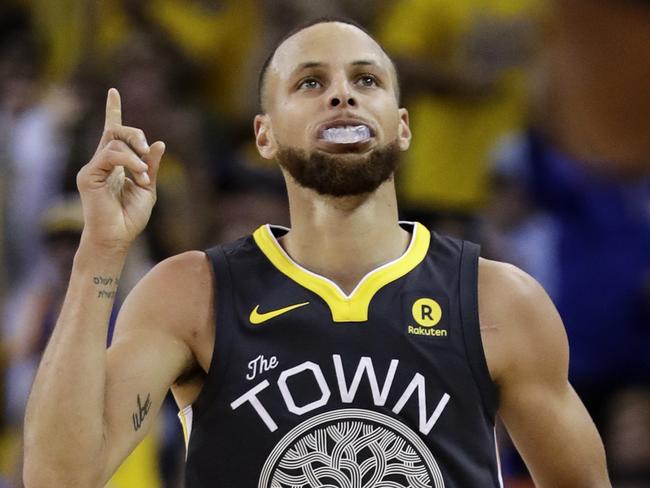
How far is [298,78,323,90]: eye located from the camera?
9.97ft

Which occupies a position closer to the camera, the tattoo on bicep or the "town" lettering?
the tattoo on bicep

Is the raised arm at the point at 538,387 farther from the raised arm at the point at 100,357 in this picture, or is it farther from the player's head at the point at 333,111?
the raised arm at the point at 100,357

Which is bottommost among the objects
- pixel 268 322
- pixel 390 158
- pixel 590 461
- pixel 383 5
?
pixel 590 461

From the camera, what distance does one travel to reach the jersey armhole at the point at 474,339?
280 centimetres

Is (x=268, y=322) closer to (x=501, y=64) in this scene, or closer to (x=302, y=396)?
(x=302, y=396)

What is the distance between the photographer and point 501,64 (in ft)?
20.8

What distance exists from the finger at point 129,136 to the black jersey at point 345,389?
0.49 m

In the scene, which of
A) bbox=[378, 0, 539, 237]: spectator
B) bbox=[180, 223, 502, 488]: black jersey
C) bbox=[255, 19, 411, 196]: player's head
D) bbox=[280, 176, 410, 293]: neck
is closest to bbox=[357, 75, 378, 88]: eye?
bbox=[255, 19, 411, 196]: player's head

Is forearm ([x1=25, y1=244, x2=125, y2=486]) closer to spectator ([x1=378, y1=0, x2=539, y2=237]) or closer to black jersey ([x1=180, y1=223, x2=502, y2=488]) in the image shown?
black jersey ([x1=180, y1=223, x2=502, y2=488])

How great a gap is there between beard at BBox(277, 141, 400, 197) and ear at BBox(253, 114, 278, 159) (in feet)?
0.50

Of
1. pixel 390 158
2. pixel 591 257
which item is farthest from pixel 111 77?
pixel 390 158

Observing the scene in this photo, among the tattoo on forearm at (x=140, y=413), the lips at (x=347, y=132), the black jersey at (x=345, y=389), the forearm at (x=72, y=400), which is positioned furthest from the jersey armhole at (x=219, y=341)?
the lips at (x=347, y=132)

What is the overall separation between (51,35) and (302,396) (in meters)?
5.57

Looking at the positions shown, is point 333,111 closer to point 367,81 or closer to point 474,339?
point 367,81
